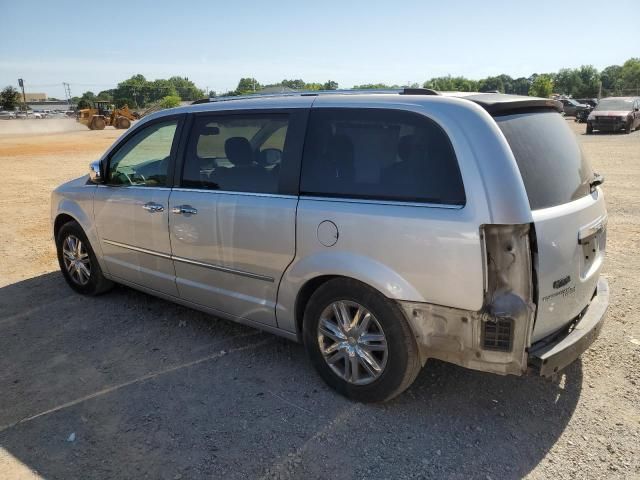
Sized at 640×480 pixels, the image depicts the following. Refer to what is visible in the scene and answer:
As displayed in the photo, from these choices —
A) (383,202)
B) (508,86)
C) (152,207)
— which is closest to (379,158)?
(383,202)

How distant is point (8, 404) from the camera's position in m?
3.38

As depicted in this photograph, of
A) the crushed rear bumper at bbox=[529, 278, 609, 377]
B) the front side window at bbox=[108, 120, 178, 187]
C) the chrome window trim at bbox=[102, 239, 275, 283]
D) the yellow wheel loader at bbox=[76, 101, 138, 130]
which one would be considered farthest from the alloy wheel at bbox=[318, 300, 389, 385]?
the yellow wheel loader at bbox=[76, 101, 138, 130]

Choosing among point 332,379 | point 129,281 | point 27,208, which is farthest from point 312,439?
point 27,208

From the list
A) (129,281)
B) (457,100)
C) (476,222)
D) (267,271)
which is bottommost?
(129,281)

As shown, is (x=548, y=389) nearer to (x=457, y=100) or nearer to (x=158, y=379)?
(x=457, y=100)

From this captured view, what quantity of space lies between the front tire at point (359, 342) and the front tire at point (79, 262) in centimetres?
A: 270

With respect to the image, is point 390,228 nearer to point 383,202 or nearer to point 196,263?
point 383,202

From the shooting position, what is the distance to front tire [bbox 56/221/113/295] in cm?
512

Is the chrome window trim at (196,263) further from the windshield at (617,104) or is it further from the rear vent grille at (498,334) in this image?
the windshield at (617,104)

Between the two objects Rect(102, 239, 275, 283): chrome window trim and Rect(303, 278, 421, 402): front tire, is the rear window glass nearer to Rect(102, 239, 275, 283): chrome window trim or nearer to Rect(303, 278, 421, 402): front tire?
Rect(303, 278, 421, 402): front tire

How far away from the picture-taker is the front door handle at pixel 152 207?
4.15 metres

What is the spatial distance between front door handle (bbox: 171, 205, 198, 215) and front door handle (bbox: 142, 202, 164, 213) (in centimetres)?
16

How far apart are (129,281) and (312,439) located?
2.57 meters

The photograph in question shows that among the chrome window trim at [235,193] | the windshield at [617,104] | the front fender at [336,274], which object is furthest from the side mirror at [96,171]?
the windshield at [617,104]
